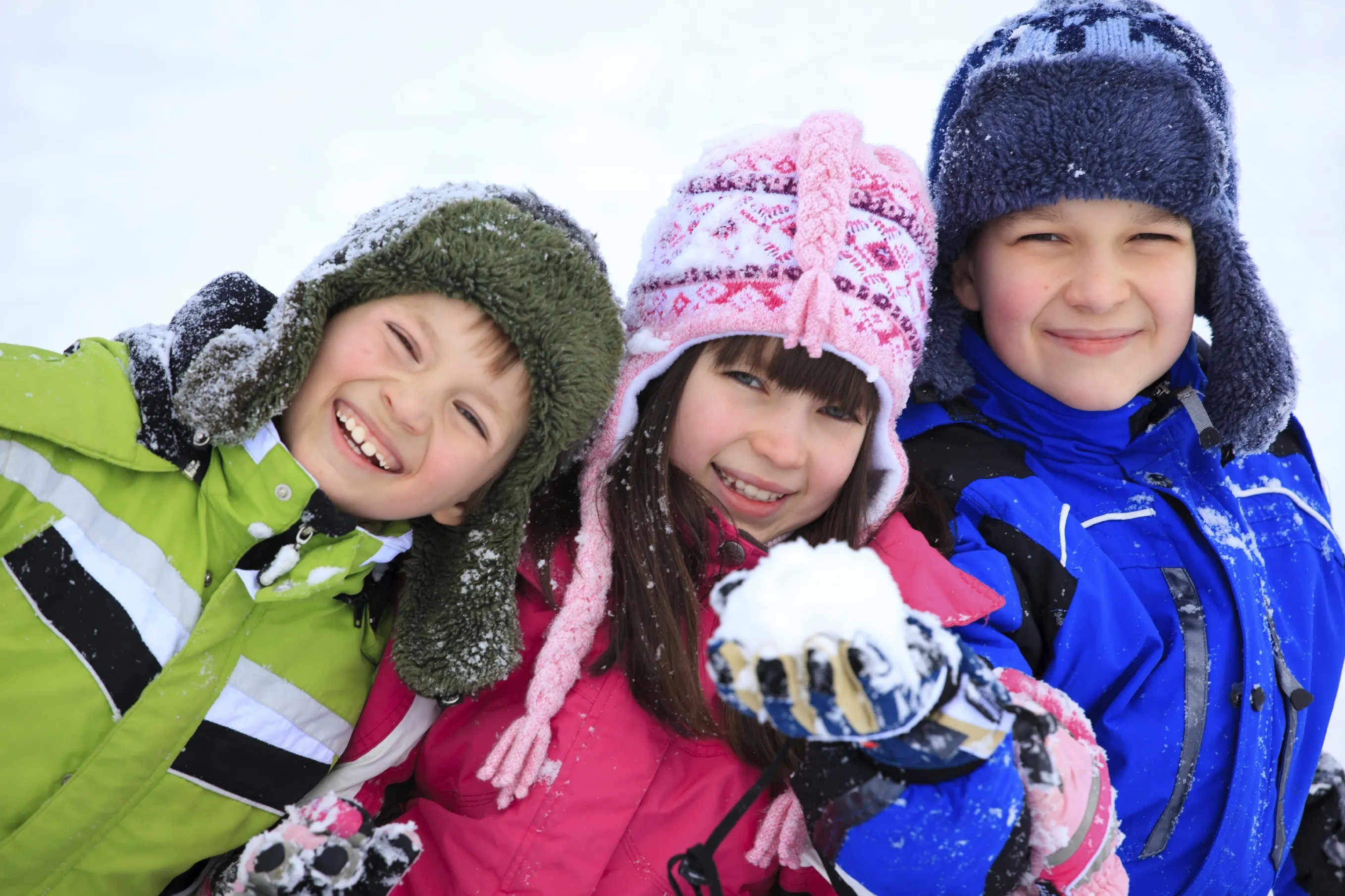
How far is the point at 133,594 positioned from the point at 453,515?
469mm

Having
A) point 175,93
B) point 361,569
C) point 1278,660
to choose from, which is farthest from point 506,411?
point 175,93

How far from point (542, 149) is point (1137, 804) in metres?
3.33

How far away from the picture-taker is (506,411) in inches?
60.2

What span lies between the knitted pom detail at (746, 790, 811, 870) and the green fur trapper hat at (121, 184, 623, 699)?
1.50ft

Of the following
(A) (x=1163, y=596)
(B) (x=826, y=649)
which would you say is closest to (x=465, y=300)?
(B) (x=826, y=649)

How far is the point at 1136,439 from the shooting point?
2.03 metres

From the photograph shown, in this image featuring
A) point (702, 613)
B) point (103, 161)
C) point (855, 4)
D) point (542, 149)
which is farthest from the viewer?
point (855, 4)

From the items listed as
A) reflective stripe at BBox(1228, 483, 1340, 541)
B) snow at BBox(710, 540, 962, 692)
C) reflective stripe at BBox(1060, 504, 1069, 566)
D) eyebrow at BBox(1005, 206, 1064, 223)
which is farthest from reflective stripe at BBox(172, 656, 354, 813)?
reflective stripe at BBox(1228, 483, 1340, 541)

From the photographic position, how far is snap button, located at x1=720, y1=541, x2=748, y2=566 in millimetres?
1656

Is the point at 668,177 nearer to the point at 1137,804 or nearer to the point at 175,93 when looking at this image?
the point at 175,93

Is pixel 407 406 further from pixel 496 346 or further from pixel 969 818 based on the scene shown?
pixel 969 818

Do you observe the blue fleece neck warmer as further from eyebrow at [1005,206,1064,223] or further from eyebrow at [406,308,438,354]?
eyebrow at [406,308,438,354]

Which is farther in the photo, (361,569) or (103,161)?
(103,161)

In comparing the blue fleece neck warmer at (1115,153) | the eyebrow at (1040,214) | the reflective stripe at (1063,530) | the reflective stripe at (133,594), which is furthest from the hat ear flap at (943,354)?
the reflective stripe at (133,594)
